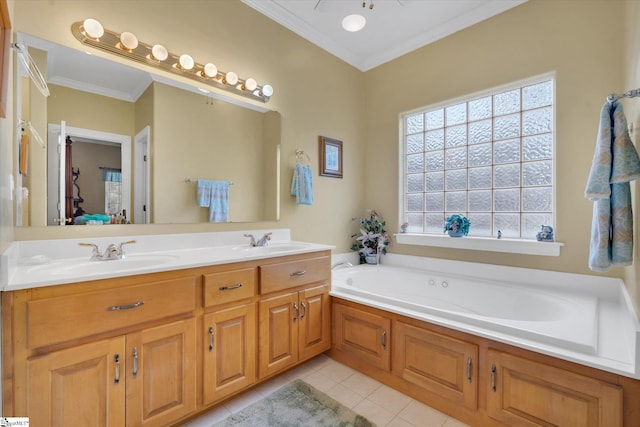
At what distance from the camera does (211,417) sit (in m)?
1.67

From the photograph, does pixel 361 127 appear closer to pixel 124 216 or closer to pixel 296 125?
pixel 296 125

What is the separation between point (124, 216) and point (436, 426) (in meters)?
2.16

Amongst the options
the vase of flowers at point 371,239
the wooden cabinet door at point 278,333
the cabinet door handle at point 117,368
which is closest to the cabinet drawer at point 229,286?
the wooden cabinet door at point 278,333

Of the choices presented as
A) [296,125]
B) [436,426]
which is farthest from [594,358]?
[296,125]

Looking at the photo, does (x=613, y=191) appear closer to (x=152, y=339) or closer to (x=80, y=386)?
(x=152, y=339)

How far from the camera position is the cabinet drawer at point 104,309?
1130 millimetres

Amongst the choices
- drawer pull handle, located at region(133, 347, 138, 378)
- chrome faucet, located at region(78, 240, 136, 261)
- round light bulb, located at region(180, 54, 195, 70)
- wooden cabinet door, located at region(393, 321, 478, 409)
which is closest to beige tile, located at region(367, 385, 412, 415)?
wooden cabinet door, located at region(393, 321, 478, 409)

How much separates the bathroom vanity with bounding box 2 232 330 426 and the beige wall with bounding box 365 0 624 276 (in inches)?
69.0

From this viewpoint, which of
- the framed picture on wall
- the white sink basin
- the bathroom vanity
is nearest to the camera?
the bathroom vanity

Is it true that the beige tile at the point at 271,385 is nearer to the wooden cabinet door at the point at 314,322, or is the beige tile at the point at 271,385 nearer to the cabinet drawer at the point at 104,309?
the wooden cabinet door at the point at 314,322

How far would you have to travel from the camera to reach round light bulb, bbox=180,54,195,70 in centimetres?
198

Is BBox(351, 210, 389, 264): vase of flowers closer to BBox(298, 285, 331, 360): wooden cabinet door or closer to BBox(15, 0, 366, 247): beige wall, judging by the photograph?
BBox(15, 0, 366, 247): beige wall

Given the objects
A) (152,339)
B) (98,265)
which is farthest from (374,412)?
(98,265)

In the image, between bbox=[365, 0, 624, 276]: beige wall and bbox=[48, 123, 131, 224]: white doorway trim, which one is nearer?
bbox=[48, 123, 131, 224]: white doorway trim
